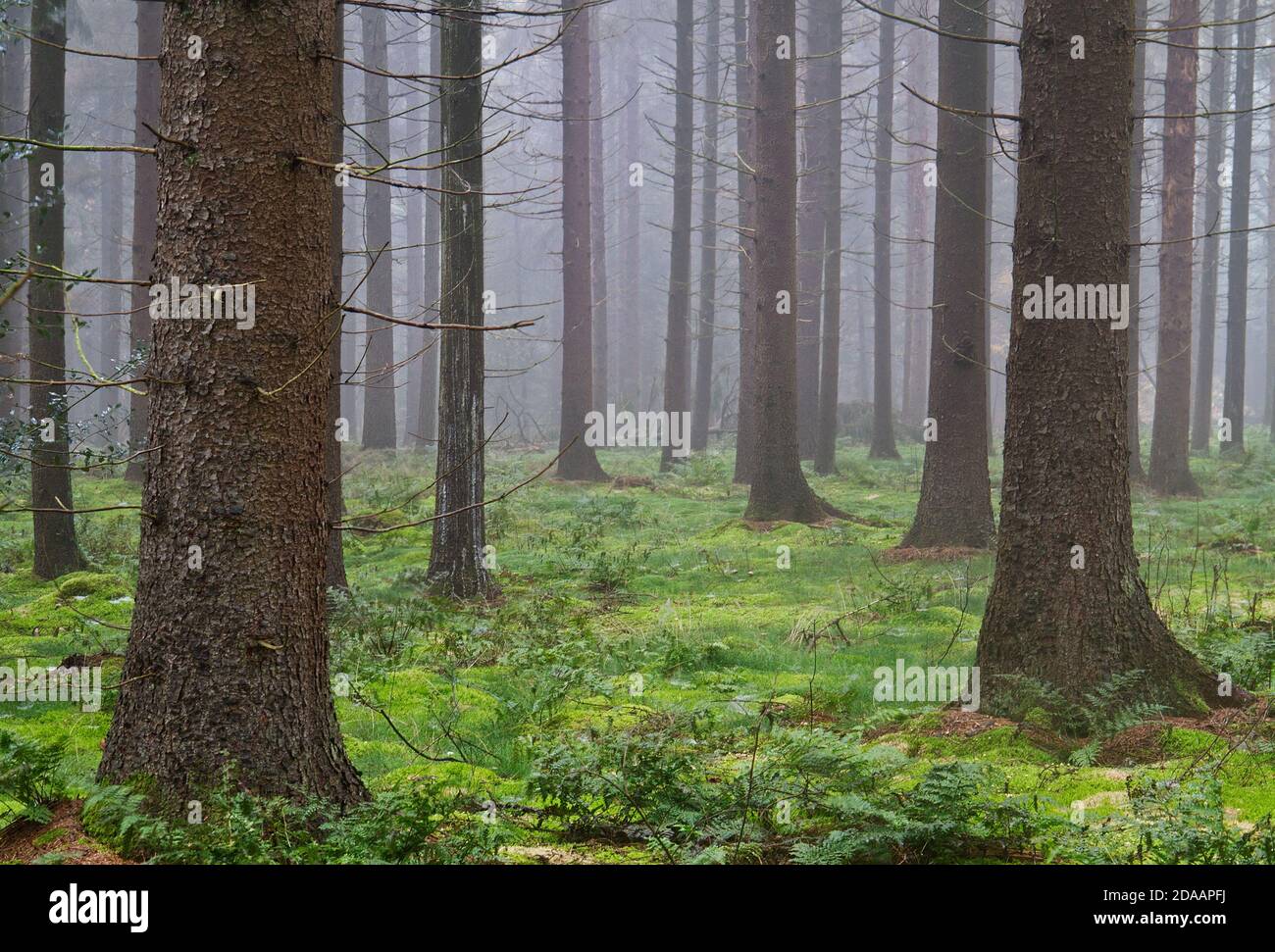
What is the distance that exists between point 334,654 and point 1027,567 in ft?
15.9

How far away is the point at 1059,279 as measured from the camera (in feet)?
20.3

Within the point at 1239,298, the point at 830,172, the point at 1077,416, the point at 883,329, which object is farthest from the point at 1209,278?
the point at 1077,416

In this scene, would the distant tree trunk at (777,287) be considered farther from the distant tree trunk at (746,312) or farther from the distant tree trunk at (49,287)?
the distant tree trunk at (49,287)

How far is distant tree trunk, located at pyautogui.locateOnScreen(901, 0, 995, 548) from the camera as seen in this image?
39.1ft

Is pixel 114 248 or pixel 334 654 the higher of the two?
pixel 114 248

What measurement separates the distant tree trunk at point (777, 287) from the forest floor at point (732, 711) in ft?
3.05

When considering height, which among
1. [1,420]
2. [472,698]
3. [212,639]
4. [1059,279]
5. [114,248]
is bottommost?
[472,698]

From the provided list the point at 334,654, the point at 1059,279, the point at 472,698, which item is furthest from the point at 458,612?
the point at 1059,279

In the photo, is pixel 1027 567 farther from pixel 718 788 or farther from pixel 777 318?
pixel 777 318

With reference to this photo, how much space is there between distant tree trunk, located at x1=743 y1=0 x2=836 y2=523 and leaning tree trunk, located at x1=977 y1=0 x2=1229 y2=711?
8296 millimetres

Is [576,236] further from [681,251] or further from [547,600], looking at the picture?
[547,600]

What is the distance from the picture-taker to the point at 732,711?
6.49 metres
